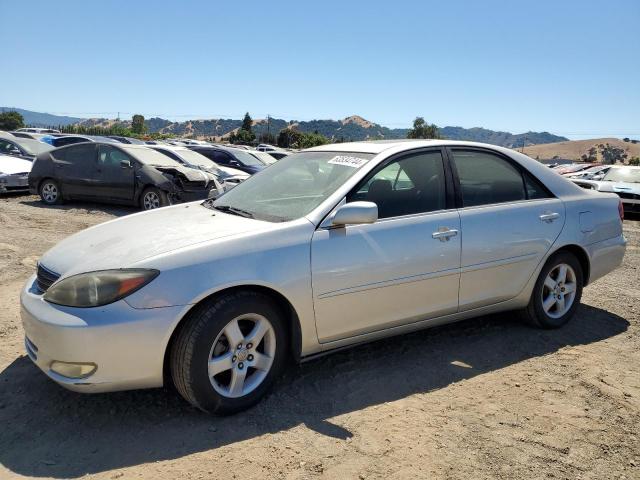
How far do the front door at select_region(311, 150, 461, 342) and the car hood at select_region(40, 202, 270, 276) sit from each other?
1.85 feet

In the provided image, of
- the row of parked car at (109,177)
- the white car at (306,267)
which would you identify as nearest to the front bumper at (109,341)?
the white car at (306,267)

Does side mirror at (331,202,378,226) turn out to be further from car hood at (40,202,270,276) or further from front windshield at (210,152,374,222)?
car hood at (40,202,270,276)

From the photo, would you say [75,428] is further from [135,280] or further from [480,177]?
[480,177]

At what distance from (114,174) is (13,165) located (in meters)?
3.37

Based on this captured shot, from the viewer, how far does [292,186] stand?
152 inches

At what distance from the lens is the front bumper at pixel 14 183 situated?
11.7 metres

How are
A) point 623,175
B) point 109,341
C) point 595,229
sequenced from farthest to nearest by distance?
point 623,175 → point 595,229 → point 109,341

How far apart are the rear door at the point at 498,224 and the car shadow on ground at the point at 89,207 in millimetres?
8403

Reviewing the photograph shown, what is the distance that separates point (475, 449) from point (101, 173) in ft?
33.1

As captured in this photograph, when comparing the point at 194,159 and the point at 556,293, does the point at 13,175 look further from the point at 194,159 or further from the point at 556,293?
the point at 556,293

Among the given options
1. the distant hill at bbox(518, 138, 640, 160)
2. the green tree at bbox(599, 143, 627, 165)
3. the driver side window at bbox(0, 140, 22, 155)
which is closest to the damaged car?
the driver side window at bbox(0, 140, 22, 155)

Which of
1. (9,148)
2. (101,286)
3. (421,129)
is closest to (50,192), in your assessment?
(9,148)

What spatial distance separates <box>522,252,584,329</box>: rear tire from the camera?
14.2 ft

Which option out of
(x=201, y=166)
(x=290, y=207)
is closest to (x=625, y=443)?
(x=290, y=207)
